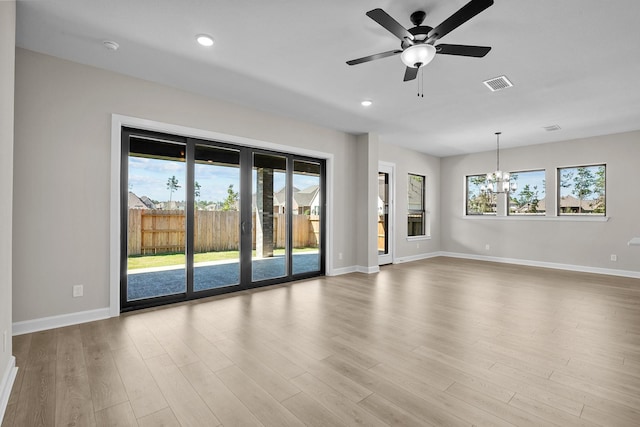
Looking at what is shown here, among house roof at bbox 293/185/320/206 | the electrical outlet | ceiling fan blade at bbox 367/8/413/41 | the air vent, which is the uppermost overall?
the air vent

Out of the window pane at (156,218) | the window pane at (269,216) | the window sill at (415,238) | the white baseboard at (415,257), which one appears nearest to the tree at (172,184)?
the window pane at (156,218)

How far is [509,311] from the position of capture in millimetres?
3828

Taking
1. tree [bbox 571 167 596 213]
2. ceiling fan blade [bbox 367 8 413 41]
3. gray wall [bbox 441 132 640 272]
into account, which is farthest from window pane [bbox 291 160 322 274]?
tree [bbox 571 167 596 213]

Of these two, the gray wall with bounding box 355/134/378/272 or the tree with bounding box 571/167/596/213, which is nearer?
the gray wall with bounding box 355/134/378/272

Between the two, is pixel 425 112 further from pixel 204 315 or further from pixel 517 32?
pixel 204 315

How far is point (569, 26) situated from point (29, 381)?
508 cm

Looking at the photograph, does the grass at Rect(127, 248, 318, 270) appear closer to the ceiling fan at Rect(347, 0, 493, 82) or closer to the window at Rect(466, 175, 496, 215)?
the ceiling fan at Rect(347, 0, 493, 82)

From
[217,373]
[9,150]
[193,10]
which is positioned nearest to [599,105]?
[193,10]

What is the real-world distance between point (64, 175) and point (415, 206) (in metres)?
7.35

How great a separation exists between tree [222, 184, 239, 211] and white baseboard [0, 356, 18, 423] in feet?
9.12

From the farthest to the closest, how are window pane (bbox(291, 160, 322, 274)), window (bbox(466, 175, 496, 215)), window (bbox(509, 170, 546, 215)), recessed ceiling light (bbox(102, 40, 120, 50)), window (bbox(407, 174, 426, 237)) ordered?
window (bbox(407, 174, 426, 237)) < window (bbox(466, 175, 496, 215)) < window (bbox(509, 170, 546, 215)) < window pane (bbox(291, 160, 322, 274)) < recessed ceiling light (bbox(102, 40, 120, 50))

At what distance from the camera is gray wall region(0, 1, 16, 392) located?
6.49ft

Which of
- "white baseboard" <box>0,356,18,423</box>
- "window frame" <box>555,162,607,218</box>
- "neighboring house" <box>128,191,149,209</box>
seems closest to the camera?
"white baseboard" <box>0,356,18,423</box>

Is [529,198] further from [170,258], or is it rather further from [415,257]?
[170,258]
